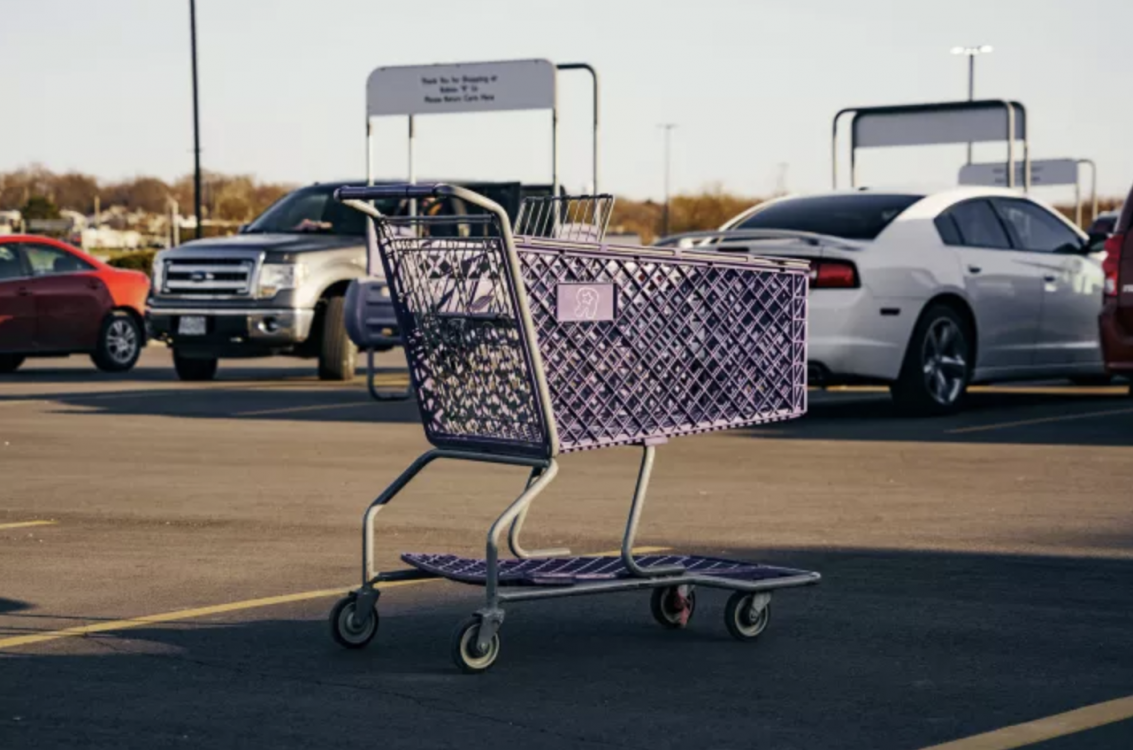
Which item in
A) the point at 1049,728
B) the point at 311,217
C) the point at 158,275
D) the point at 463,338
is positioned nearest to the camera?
the point at 1049,728

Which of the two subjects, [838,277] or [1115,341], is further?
[838,277]

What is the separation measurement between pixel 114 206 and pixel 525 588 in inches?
5153

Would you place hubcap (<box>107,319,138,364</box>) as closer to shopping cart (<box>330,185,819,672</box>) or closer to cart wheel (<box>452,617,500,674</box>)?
shopping cart (<box>330,185,819,672</box>)

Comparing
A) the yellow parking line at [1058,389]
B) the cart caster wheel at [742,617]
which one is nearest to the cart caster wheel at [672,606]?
the cart caster wheel at [742,617]

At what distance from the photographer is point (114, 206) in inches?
Result: 5271

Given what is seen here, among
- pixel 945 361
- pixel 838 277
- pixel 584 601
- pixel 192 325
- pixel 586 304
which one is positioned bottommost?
pixel 584 601

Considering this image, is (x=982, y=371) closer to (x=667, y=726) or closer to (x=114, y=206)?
(x=667, y=726)

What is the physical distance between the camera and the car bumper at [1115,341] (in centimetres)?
1366

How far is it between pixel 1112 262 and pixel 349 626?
342 inches

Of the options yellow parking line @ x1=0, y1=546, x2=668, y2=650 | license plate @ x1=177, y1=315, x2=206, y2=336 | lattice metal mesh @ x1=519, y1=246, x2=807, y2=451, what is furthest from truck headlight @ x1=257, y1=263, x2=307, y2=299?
lattice metal mesh @ x1=519, y1=246, x2=807, y2=451

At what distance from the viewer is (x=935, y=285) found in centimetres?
1477

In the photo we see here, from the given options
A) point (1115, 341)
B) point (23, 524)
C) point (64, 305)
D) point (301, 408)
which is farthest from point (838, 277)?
point (64, 305)

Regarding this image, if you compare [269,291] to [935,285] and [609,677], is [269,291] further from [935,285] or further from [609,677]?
[609,677]

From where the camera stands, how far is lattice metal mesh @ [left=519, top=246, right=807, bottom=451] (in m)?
6.30
